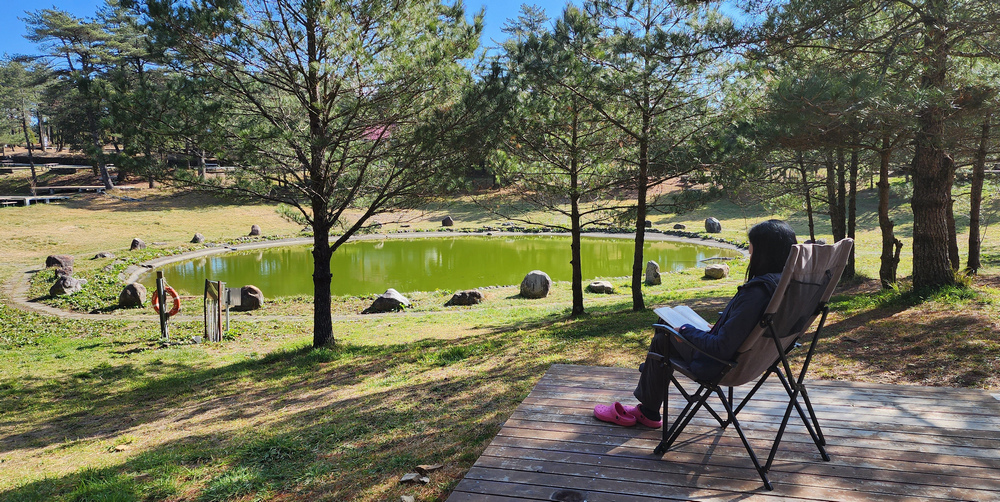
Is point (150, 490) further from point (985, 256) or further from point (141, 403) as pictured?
point (985, 256)

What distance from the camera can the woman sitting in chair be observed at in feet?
8.79

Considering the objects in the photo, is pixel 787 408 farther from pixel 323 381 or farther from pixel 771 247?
pixel 323 381

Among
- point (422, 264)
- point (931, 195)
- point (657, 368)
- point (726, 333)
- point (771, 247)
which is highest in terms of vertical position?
point (931, 195)

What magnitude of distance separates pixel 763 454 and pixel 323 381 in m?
5.10

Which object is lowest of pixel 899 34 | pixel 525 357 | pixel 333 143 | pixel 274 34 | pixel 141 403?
pixel 141 403

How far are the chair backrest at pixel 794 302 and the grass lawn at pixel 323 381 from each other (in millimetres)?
1608

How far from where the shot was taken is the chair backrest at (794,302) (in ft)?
8.23

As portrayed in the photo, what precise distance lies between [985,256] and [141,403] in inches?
669

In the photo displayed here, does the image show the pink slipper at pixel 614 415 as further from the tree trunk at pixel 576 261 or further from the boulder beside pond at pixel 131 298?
the boulder beside pond at pixel 131 298

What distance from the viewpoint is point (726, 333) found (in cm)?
270

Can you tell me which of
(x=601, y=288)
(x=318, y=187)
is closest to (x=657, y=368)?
(x=318, y=187)

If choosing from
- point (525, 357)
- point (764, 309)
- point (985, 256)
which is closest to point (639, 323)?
point (525, 357)

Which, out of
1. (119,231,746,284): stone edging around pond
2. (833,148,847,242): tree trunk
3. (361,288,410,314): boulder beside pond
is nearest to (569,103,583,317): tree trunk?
(361,288,410,314): boulder beside pond

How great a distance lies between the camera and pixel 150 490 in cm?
357
